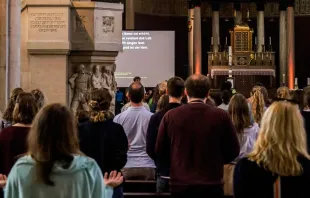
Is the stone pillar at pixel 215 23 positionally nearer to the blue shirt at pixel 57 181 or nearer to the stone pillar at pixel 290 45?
the stone pillar at pixel 290 45

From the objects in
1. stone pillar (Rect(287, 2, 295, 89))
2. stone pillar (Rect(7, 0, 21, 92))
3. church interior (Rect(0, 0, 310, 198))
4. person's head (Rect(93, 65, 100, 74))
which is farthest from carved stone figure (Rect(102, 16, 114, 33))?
stone pillar (Rect(287, 2, 295, 89))

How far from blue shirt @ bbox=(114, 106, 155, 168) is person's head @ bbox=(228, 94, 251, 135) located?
0.88 meters

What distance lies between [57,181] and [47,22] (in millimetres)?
8311

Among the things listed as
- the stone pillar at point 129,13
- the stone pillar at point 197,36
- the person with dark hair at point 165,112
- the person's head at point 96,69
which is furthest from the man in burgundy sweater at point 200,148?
the stone pillar at point 197,36

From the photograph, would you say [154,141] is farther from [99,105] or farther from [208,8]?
[208,8]

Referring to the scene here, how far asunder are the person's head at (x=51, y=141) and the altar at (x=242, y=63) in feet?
76.1

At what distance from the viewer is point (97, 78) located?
11.6 m

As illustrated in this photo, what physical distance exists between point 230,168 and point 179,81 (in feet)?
2.95

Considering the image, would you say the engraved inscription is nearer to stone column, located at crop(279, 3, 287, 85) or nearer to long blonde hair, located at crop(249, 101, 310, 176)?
long blonde hair, located at crop(249, 101, 310, 176)

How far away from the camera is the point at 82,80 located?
37.8 feet

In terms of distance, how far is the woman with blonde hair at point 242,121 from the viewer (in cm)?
600

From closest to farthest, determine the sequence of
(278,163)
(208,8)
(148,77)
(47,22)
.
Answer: (278,163) → (47,22) → (148,77) → (208,8)

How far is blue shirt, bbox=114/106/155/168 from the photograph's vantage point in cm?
646

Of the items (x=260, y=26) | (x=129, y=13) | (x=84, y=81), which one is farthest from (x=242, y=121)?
(x=260, y=26)
